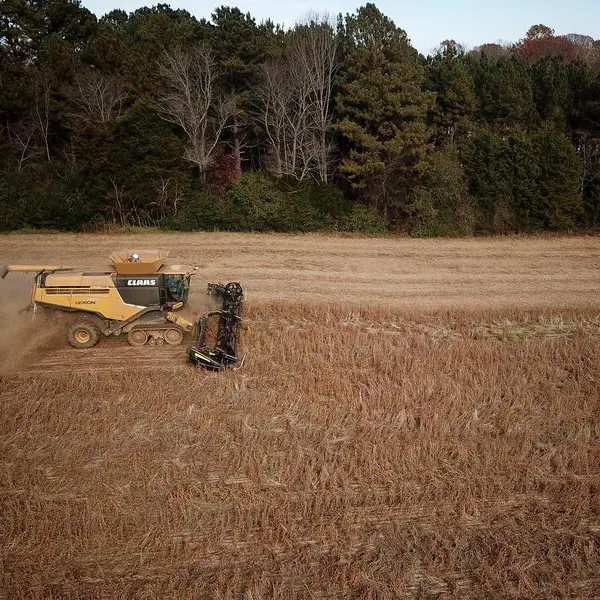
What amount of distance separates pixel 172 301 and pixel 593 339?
A: 8.64 m

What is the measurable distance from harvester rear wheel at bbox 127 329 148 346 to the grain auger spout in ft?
3.48

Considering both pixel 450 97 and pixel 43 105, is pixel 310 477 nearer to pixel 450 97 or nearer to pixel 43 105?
pixel 450 97

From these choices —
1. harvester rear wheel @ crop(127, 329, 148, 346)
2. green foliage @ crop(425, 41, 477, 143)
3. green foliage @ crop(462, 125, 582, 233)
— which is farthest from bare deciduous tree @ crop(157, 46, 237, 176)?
harvester rear wheel @ crop(127, 329, 148, 346)

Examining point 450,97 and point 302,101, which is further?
point 450,97

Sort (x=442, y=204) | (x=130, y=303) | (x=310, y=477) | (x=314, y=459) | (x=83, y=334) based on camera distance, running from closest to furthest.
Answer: (x=310, y=477), (x=314, y=459), (x=130, y=303), (x=83, y=334), (x=442, y=204)

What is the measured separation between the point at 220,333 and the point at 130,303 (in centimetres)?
176

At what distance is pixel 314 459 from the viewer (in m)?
7.62

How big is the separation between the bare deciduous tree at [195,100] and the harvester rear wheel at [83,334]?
1479cm

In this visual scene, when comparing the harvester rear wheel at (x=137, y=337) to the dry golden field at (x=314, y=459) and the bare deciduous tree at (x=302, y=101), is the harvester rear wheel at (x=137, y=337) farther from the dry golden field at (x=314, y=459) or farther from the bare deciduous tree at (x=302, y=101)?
the bare deciduous tree at (x=302, y=101)

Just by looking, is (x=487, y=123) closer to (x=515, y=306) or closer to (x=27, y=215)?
(x=515, y=306)

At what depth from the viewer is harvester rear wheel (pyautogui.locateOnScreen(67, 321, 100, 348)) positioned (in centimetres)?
1100

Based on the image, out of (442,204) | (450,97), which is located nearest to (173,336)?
(442,204)

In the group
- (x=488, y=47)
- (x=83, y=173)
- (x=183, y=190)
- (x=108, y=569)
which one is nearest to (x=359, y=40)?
(x=183, y=190)

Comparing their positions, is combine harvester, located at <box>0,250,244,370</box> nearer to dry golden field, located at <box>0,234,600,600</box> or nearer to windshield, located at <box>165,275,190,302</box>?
windshield, located at <box>165,275,190,302</box>
